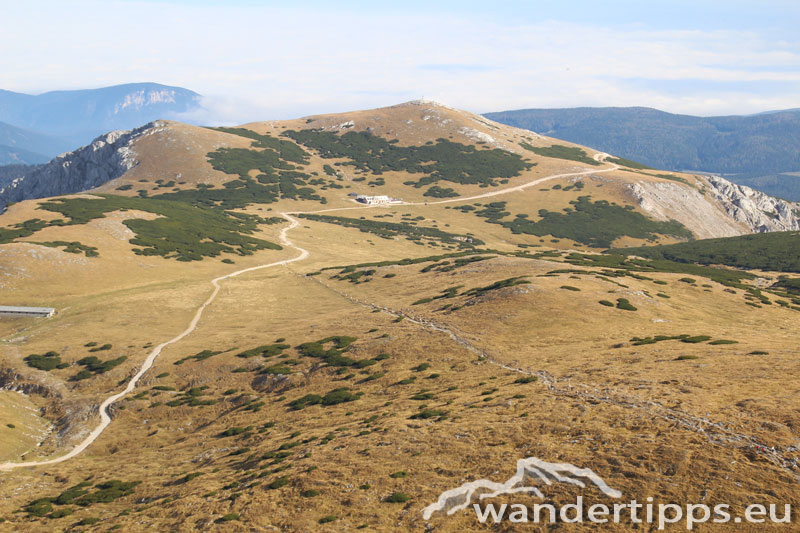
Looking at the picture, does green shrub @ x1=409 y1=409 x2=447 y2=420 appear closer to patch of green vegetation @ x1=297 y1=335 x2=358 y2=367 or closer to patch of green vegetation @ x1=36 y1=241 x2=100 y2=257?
patch of green vegetation @ x1=297 y1=335 x2=358 y2=367

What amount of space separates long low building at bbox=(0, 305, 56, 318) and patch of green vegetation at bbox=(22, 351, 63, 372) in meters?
18.1

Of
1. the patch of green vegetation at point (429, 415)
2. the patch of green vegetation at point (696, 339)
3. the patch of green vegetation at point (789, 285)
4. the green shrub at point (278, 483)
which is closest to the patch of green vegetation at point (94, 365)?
the green shrub at point (278, 483)

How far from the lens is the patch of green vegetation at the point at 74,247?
105 meters

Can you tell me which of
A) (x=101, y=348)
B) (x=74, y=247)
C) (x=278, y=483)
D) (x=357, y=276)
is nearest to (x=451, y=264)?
(x=357, y=276)

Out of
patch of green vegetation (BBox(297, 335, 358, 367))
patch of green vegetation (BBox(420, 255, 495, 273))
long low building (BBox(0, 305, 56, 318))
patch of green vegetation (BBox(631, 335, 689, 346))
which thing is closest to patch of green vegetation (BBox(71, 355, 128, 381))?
Answer: patch of green vegetation (BBox(297, 335, 358, 367))

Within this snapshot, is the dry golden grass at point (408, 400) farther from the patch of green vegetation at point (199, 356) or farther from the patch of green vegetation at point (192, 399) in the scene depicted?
the patch of green vegetation at point (192, 399)

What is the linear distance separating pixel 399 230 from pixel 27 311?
Result: 120007 millimetres

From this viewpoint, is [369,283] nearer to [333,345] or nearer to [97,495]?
[333,345]

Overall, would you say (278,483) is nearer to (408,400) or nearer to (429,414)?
(429,414)

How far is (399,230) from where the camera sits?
18388cm

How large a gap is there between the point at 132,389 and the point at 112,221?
286 feet

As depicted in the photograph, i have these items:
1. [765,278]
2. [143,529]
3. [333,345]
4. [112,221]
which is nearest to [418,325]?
[333,345]

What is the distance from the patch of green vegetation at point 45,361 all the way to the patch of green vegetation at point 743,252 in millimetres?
147405

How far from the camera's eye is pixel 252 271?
387ft
